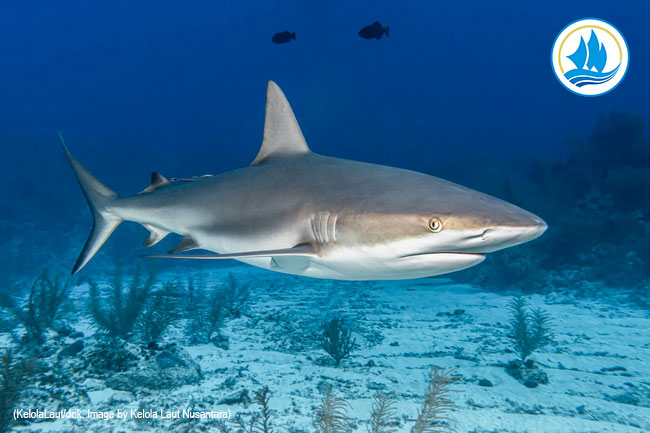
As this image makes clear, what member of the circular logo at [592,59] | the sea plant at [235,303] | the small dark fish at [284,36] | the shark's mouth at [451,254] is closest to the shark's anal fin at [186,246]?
the shark's mouth at [451,254]

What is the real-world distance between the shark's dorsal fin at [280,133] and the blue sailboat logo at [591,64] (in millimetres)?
14323

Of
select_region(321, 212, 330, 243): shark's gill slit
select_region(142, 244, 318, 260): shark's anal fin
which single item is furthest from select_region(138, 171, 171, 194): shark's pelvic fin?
select_region(321, 212, 330, 243): shark's gill slit

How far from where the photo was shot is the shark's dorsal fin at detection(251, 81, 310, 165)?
11.0ft

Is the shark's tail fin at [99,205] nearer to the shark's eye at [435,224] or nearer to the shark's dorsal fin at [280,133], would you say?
the shark's dorsal fin at [280,133]

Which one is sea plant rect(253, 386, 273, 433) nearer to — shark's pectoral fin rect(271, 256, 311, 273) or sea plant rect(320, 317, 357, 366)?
shark's pectoral fin rect(271, 256, 311, 273)

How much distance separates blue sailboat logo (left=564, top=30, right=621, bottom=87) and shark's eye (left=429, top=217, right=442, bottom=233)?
15.1 meters

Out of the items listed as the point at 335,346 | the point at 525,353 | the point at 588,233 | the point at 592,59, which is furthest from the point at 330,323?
the point at 592,59

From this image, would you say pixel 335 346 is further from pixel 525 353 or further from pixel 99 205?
pixel 99 205

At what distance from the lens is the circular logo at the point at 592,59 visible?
1238 centimetres

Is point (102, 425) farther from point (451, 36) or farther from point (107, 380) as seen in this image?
point (451, 36)

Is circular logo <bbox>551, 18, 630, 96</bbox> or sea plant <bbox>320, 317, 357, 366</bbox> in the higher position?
circular logo <bbox>551, 18, 630, 96</bbox>

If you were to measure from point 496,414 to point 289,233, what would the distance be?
3697 mm

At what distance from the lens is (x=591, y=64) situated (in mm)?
13094

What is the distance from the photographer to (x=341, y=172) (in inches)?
108
